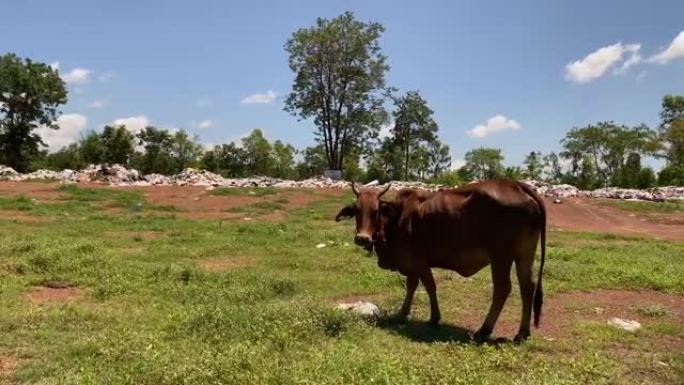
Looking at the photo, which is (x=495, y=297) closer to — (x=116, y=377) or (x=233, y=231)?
(x=116, y=377)

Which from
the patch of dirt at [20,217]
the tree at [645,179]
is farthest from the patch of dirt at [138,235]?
the tree at [645,179]

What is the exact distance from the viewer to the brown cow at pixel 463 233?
7750mm

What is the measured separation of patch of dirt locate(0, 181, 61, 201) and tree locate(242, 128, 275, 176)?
3842cm

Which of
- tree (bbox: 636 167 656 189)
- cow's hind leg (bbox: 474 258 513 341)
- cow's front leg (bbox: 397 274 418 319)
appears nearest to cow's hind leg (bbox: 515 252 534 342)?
cow's hind leg (bbox: 474 258 513 341)

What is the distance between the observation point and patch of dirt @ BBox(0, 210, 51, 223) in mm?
19919

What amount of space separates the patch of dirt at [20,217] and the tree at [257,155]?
157 feet

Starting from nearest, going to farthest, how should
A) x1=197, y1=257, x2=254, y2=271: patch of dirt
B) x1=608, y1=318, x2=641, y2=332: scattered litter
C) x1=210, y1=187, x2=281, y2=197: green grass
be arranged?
x1=608, y1=318, x2=641, y2=332: scattered litter
x1=197, y1=257, x2=254, y2=271: patch of dirt
x1=210, y1=187, x2=281, y2=197: green grass

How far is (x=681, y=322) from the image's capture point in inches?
357

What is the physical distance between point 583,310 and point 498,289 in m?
2.65

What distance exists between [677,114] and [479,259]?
59996mm

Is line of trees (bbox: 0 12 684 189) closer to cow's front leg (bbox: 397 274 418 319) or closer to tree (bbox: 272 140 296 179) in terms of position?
tree (bbox: 272 140 296 179)

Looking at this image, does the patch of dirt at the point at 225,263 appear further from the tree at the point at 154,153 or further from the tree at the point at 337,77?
the tree at the point at 154,153

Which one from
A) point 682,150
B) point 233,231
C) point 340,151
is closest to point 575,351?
point 233,231

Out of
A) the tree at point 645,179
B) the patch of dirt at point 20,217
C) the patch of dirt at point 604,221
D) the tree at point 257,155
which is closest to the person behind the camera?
the patch of dirt at point 20,217
